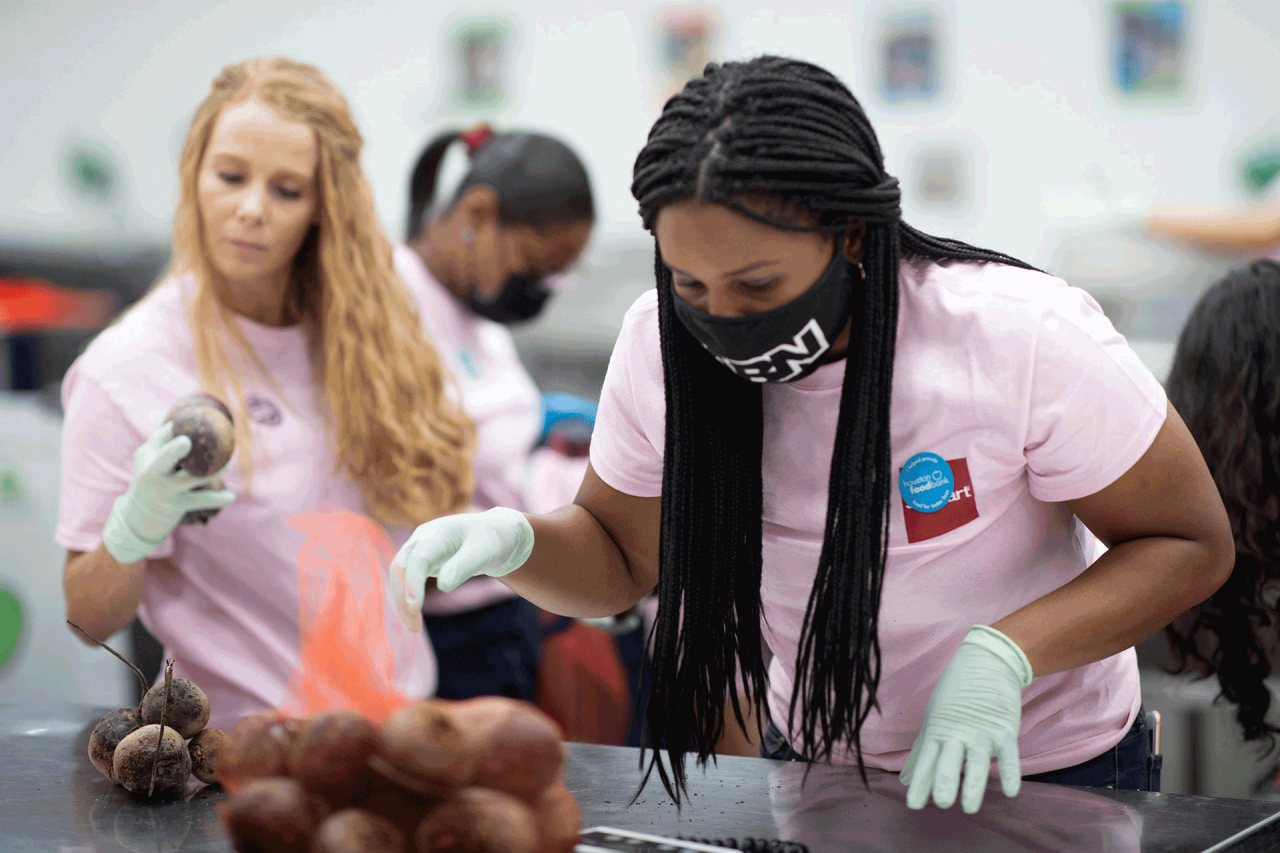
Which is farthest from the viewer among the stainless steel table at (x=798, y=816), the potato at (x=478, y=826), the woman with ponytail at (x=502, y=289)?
the woman with ponytail at (x=502, y=289)

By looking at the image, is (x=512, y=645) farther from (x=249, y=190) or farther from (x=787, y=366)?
(x=787, y=366)

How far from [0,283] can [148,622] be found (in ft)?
6.17

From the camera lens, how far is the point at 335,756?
2.77 feet

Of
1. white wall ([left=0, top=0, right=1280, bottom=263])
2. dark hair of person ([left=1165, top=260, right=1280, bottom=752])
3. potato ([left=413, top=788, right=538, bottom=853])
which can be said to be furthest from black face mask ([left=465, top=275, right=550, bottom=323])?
potato ([left=413, top=788, right=538, bottom=853])

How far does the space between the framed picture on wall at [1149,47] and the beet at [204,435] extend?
215 cm

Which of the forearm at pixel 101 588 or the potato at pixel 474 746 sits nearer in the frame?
the potato at pixel 474 746

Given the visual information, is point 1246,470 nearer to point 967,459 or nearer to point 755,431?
point 967,459

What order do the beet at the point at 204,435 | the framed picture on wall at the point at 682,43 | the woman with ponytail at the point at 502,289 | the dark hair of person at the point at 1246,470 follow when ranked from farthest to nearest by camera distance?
1. the framed picture on wall at the point at 682,43
2. the woman with ponytail at the point at 502,289
3. the dark hair of person at the point at 1246,470
4. the beet at the point at 204,435

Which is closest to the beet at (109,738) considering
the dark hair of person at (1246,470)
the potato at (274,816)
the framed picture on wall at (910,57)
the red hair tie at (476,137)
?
the potato at (274,816)

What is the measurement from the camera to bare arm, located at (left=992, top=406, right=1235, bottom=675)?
44.0 inches

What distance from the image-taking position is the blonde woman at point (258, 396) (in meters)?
1.92

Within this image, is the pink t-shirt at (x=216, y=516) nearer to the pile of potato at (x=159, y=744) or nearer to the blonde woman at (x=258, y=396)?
the blonde woman at (x=258, y=396)

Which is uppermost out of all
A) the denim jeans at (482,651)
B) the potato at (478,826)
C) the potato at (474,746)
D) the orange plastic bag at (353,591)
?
the potato at (474,746)

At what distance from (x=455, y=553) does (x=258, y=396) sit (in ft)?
3.16
